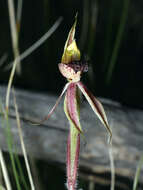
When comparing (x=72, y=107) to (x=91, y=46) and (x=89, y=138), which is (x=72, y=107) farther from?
(x=91, y=46)

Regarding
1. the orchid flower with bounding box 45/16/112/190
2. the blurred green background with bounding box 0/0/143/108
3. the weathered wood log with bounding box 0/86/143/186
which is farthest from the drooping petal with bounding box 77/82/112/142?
the blurred green background with bounding box 0/0/143/108

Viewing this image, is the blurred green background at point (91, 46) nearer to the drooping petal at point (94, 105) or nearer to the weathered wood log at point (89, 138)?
the weathered wood log at point (89, 138)

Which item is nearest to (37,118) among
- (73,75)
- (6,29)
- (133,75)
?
(73,75)

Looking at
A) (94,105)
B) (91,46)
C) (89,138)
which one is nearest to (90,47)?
(91,46)

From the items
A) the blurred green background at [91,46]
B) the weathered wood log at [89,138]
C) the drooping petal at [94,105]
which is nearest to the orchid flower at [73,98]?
the drooping petal at [94,105]

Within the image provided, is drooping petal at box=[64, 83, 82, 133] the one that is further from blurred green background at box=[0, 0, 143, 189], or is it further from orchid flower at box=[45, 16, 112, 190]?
blurred green background at box=[0, 0, 143, 189]

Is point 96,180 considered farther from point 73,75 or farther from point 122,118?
point 73,75
